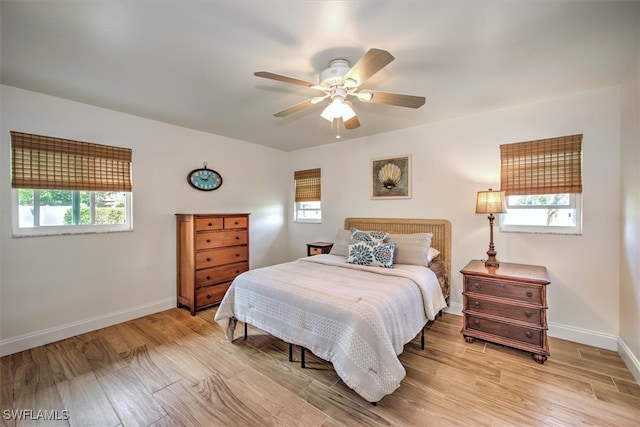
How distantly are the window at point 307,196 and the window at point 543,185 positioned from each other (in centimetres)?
276

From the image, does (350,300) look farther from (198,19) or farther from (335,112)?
(198,19)

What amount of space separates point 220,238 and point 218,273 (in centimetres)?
48

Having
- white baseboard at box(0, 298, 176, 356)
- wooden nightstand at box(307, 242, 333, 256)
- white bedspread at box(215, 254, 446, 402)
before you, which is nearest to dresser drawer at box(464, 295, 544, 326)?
white bedspread at box(215, 254, 446, 402)

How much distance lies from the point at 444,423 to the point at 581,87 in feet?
10.3

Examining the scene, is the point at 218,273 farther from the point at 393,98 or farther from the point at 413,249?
the point at 393,98

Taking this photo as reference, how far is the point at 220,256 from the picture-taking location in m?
3.68

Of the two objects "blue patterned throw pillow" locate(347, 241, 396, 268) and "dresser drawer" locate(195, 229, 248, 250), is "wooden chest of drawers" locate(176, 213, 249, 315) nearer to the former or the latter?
"dresser drawer" locate(195, 229, 248, 250)

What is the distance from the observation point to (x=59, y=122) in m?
2.76

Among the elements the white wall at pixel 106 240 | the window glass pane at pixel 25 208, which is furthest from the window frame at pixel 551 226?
the window glass pane at pixel 25 208

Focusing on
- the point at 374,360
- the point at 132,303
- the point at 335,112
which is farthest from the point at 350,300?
the point at 132,303

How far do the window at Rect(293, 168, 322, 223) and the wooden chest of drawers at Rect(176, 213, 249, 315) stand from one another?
4.61 ft

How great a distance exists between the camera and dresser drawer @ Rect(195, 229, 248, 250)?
3.45 meters

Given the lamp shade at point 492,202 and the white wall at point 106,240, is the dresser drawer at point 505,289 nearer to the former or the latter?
the lamp shade at point 492,202

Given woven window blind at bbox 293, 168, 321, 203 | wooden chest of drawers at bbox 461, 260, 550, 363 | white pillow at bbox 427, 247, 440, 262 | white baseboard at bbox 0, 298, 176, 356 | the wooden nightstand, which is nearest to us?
wooden chest of drawers at bbox 461, 260, 550, 363
